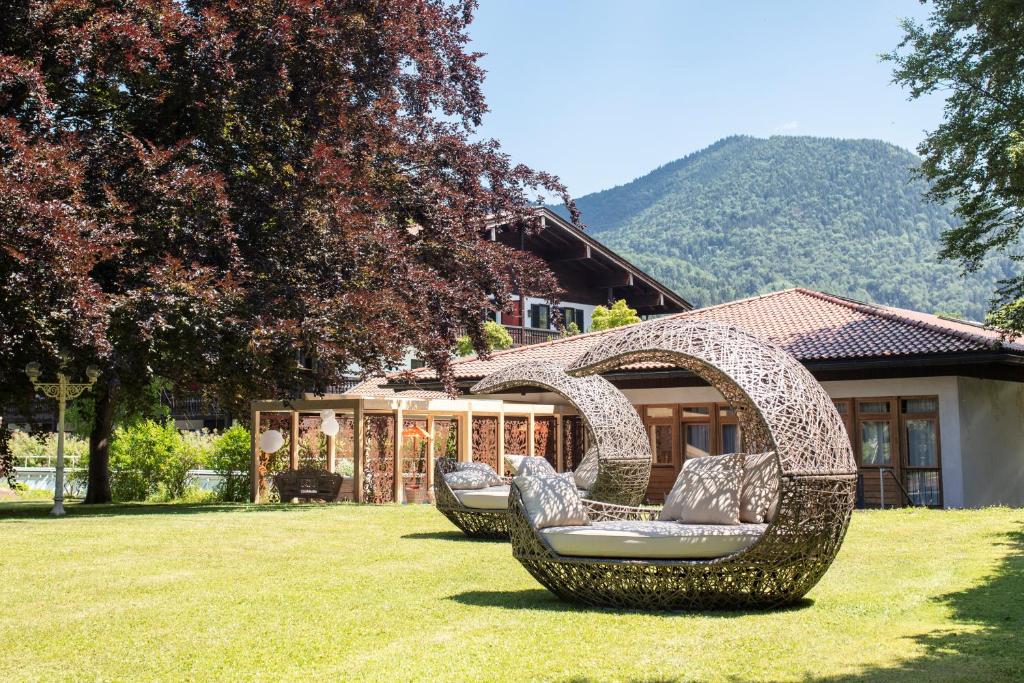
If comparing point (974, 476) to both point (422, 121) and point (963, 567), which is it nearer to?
point (963, 567)

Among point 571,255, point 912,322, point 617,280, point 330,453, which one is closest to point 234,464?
point 330,453

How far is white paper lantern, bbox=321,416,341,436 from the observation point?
2116cm

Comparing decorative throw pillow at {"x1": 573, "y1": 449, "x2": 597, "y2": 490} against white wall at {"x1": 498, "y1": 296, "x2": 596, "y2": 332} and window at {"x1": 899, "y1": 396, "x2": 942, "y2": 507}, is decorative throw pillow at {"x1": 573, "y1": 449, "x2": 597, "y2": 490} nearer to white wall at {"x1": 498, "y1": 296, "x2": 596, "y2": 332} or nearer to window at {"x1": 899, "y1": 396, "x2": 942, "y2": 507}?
window at {"x1": 899, "y1": 396, "x2": 942, "y2": 507}

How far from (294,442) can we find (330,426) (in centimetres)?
92

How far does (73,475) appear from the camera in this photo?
25.9 meters

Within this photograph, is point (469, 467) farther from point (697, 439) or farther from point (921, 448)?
point (921, 448)

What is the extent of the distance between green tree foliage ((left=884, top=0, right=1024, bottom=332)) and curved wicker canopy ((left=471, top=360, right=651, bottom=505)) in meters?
7.19

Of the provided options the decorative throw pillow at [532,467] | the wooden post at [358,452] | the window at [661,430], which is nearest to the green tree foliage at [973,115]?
the window at [661,430]

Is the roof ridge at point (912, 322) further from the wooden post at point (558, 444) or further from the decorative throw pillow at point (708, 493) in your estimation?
the decorative throw pillow at point (708, 493)

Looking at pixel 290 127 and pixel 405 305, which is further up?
pixel 290 127

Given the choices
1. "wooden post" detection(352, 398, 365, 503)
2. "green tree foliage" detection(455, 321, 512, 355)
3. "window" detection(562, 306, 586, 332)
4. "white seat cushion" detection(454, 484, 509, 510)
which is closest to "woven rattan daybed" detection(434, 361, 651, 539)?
"white seat cushion" detection(454, 484, 509, 510)

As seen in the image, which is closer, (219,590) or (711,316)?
(219,590)

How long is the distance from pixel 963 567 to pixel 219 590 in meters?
6.80

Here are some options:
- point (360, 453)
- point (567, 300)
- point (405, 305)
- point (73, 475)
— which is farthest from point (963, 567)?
point (567, 300)
